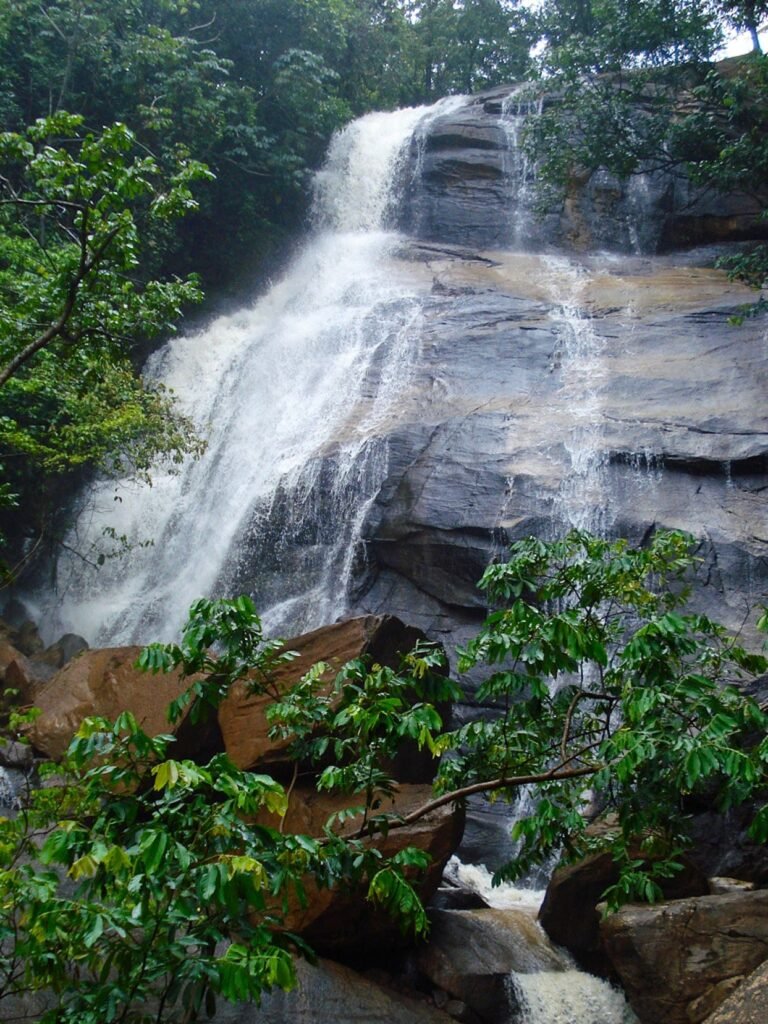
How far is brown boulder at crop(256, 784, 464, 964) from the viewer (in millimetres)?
6371

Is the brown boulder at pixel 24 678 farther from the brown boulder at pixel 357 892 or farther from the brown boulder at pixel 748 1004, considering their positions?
the brown boulder at pixel 748 1004

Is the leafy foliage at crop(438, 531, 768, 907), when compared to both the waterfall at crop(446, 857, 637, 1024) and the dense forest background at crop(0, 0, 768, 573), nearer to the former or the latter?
the waterfall at crop(446, 857, 637, 1024)

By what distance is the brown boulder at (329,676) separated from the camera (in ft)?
25.5

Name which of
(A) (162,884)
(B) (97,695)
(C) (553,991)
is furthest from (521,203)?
(A) (162,884)

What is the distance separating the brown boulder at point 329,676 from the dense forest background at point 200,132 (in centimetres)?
278

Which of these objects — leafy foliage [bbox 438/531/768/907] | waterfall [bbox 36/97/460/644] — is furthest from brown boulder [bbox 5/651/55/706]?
leafy foliage [bbox 438/531/768/907]

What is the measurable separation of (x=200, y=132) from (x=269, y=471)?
9.11 m

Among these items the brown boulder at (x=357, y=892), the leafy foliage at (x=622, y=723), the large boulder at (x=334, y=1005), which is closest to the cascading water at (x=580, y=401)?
the leafy foliage at (x=622, y=723)

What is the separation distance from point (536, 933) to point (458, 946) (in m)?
1.00

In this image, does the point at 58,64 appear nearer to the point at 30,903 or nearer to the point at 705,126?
the point at 705,126

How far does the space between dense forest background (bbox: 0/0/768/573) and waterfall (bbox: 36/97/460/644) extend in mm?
989

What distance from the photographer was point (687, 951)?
6191mm

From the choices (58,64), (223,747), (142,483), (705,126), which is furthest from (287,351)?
(223,747)

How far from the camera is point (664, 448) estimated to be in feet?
42.4
